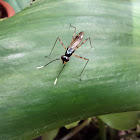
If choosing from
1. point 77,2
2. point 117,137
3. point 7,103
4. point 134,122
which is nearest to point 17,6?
point 77,2

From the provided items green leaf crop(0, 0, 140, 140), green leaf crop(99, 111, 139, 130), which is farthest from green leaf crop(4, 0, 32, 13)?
green leaf crop(99, 111, 139, 130)

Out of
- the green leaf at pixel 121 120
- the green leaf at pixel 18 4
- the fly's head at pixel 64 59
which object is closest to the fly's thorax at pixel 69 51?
the fly's head at pixel 64 59

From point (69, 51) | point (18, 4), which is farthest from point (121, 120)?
point (18, 4)

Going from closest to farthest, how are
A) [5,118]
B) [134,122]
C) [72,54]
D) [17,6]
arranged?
1. [5,118]
2. [72,54]
3. [134,122]
4. [17,6]

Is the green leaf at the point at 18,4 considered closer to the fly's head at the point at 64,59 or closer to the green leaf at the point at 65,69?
the green leaf at the point at 65,69

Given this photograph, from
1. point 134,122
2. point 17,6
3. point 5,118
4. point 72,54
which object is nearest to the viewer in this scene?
point 5,118

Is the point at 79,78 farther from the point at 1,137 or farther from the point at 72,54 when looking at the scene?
the point at 1,137
